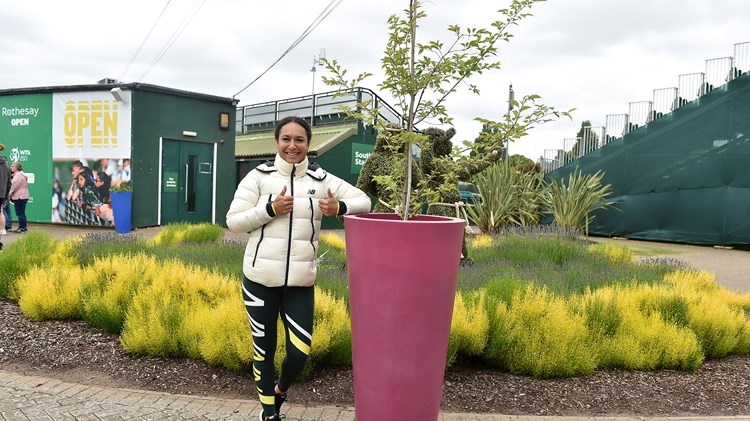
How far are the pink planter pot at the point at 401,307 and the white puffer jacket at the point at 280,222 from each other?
10.5 inches

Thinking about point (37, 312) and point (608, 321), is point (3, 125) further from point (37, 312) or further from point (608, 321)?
point (608, 321)

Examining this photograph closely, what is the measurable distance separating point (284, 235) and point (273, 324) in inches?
20.2

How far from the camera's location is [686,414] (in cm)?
354

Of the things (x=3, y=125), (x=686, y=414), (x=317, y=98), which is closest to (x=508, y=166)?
(x=317, y=98)

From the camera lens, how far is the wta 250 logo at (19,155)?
50.2ft

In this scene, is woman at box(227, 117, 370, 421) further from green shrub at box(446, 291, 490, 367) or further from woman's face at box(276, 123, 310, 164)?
green shrub at box(446, 291, 490, 367)

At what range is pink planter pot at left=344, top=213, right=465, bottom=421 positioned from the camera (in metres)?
2.47

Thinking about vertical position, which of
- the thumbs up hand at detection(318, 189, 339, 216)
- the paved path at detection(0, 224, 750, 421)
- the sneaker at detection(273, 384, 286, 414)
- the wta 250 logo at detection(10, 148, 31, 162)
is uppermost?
the wta 250 logo at detection(10, 148, 31, 162)

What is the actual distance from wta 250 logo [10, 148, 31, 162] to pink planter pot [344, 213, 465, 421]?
15.8 meters

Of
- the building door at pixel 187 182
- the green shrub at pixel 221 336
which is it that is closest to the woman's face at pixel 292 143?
the green shrub at pixel 221 336

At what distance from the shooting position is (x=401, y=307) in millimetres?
2516

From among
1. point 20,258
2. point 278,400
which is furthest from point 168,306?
point 20,258

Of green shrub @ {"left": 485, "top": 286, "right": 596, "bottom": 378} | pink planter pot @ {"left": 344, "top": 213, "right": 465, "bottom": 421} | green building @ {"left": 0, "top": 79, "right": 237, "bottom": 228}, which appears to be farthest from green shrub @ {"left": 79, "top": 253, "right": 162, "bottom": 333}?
green building @ {"left": 0, "top": 79, "right": 237, "bottom": 228}

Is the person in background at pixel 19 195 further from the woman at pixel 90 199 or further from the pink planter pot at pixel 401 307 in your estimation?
the pink planter pot at pixel 401 307
